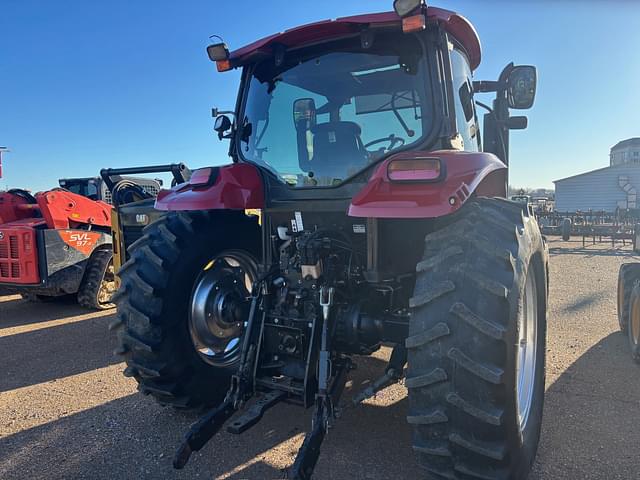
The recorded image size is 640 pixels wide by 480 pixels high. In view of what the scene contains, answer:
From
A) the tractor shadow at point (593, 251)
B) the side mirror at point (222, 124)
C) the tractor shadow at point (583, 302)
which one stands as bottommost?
the tractor shadow at point (593, 251)

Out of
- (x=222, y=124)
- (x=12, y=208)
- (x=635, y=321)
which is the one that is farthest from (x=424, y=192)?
(x=12, y=208)

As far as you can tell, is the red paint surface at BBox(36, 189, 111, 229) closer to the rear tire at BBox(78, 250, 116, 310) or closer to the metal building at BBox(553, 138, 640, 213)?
the rear tire at BBox(78, 250, 116, 310)

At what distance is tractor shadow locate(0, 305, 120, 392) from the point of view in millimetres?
4234

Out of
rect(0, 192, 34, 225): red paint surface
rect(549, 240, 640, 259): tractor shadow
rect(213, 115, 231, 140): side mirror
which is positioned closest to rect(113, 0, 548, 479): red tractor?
rect(213, 115, 231, 140): side mirror

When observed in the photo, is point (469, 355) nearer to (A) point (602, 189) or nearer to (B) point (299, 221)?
(B) point (299, 221)

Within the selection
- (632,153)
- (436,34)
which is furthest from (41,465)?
(632,153)

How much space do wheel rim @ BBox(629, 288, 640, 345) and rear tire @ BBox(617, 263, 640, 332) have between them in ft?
0.69

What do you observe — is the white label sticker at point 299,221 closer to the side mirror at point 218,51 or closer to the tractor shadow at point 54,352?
the side mirror at point 218,51

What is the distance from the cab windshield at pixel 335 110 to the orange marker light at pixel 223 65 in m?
0.19

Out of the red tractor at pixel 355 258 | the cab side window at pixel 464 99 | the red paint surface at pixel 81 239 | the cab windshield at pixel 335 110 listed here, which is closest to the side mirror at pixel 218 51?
the red tractor at pixel 355 258

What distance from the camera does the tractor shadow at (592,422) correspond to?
2548 millimetres

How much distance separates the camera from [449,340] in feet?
6.29

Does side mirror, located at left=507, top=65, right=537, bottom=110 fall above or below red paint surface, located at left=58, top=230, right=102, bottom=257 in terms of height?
above

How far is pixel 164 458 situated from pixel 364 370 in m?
1.84
